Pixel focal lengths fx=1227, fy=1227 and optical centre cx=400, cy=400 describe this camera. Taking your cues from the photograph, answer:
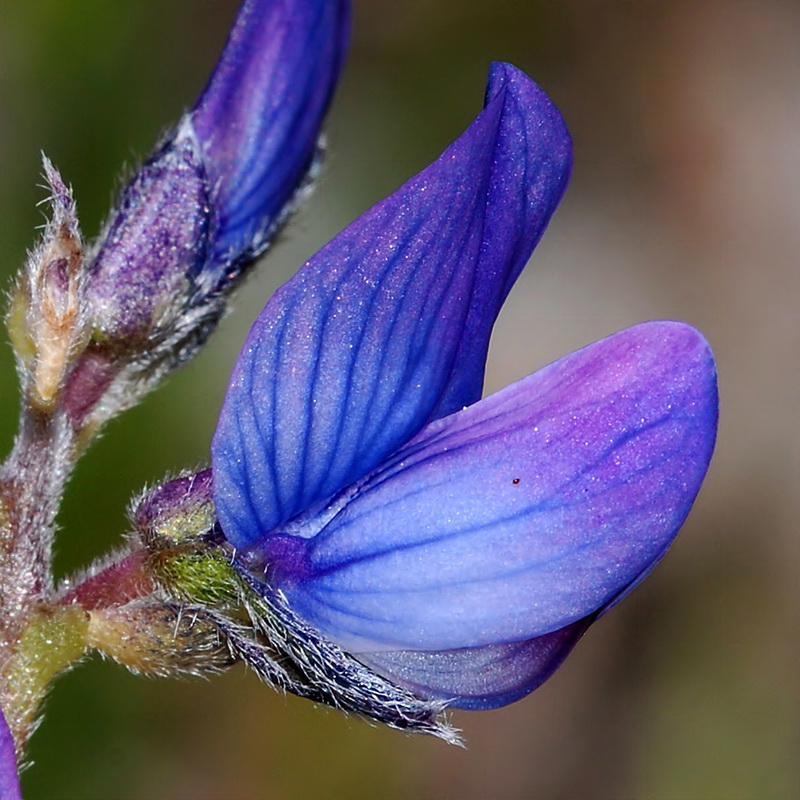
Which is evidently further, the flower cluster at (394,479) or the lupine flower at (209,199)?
the lupine flower at (209,199)

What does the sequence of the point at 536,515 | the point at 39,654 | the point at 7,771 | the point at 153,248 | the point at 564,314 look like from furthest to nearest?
1. the point at 564,314
2. the point at 153,248
3. the point at 39,654
4. the point at 536,515
5. the point at 7,771

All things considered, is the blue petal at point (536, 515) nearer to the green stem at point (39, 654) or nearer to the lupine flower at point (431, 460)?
the lupine flower at point (431, 460)

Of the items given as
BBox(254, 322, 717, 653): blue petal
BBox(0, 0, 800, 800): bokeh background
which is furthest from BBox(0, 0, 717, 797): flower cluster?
BBox(0, 0, 800, 800): bokeh background

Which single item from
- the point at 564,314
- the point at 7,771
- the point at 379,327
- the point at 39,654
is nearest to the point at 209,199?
the point at 379,327

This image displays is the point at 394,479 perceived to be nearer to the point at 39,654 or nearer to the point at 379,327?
the point at 379,327

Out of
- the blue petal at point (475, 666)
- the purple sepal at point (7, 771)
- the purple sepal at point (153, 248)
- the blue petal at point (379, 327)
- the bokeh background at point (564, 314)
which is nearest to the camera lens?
the purple sepal at point (7, 771)

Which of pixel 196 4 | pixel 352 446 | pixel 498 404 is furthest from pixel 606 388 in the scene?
pixel 196 4

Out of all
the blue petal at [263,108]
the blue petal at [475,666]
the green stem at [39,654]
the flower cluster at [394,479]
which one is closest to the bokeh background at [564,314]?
the blue petal at [263,108]
